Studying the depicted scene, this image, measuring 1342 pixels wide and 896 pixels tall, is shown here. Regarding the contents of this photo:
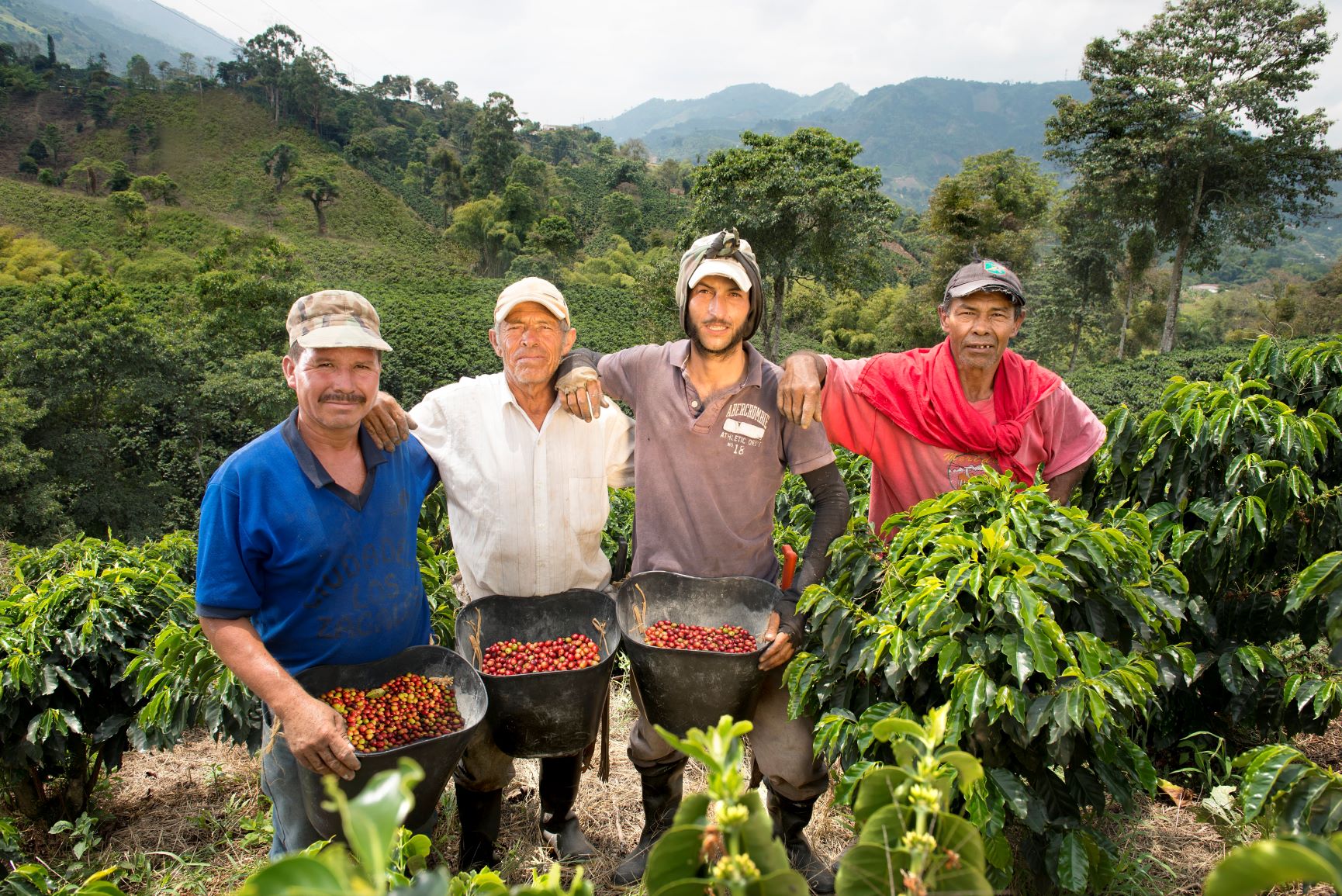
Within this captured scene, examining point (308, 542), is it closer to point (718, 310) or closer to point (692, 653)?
point (692, 653)

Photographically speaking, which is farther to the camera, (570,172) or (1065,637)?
(570,172)

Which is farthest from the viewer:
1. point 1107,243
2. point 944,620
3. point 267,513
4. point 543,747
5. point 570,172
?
point 570,172

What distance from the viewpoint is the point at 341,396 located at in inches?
86.9

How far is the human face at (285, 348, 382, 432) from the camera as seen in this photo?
7.18 ft

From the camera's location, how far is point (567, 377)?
2.58m

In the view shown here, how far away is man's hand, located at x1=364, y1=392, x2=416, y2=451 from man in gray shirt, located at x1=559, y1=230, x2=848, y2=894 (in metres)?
0.52

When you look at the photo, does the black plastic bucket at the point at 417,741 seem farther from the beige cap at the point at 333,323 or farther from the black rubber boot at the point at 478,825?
the beige cap at the point at 333,323

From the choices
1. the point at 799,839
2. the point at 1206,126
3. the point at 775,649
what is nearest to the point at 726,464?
the point at 775,649

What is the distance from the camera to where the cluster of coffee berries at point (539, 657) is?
233 centimetres

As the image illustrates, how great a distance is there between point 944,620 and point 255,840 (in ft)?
8.79

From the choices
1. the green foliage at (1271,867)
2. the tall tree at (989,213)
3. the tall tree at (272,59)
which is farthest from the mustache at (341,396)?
the tall tree at (272,59)

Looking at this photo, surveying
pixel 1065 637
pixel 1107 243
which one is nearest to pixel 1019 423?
pixel 1065 637

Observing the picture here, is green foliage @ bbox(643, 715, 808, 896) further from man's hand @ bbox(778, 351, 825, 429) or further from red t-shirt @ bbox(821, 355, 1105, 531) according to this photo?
red t-shirt @ bbox(821, 355, 1105, 531)

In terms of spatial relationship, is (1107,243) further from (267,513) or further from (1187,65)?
(267,513)
